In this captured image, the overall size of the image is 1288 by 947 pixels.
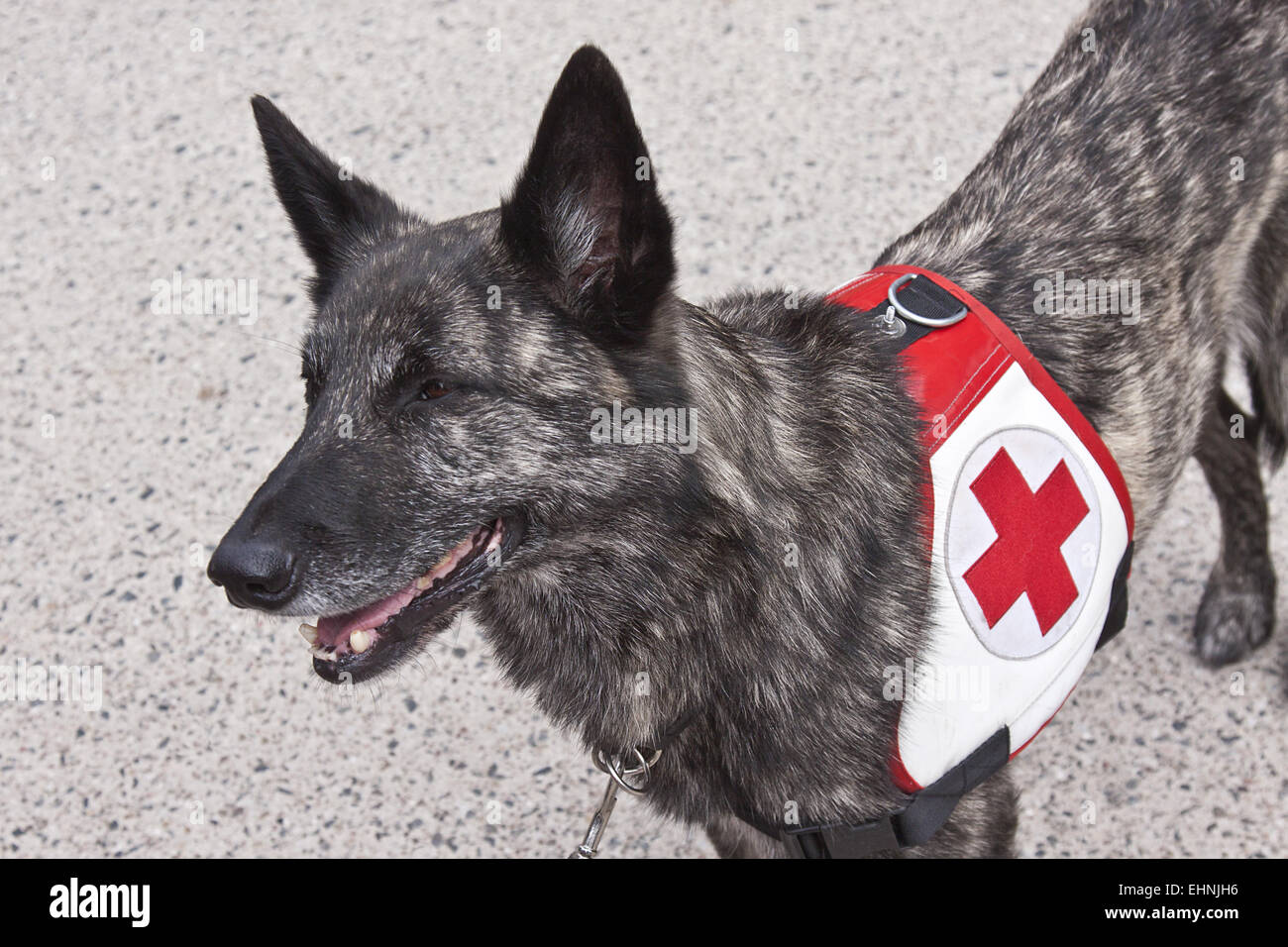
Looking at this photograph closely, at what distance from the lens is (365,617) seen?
2016 millimetres

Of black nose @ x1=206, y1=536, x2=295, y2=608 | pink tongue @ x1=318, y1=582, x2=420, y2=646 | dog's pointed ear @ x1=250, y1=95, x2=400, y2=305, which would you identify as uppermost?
dog's pointed ear @ x1=250, y1=95, x2=400, y2=305

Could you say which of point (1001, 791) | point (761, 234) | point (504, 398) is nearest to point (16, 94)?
point (761, 234)

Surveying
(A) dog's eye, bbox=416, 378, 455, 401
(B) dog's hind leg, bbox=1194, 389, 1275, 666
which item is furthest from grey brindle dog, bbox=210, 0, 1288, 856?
(B) dog's hind leg, bbox=1194, 389, 1275, 666

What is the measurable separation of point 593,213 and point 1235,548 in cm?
233

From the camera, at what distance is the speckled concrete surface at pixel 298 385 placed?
309cm

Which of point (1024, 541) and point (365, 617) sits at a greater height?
point (1024, 541)

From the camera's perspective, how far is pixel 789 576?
82.0 inches

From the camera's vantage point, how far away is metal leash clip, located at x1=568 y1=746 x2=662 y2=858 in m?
2.24

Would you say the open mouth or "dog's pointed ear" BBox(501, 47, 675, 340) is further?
the open mouth

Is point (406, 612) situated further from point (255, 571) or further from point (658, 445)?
point (658, 445)

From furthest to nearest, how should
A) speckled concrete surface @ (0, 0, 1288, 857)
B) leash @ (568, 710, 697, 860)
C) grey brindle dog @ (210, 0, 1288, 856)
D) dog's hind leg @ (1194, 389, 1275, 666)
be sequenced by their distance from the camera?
dog's hind leg @ (1194, 389, 1275, 666), speckled concrete surface @ (0, 0, 1288, 857), leash @ (568, 710, 697, 860), grey brindle dog @ (210, 0, 1288, 856)

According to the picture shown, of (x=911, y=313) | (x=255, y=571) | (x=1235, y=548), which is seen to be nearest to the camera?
(x=255, y=571)

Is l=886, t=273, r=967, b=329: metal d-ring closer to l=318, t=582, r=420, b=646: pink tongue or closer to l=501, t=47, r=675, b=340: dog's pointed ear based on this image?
l=501, t=47, r=675, b=340: dog's pointed ear

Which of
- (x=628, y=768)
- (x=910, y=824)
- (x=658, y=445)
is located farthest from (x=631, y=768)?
(x=658, y=445)
